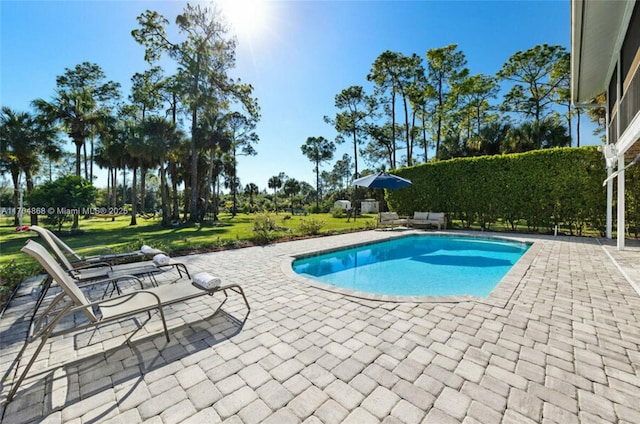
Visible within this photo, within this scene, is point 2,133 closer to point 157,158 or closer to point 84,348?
point 157,158

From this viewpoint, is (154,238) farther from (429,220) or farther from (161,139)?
(429,220)

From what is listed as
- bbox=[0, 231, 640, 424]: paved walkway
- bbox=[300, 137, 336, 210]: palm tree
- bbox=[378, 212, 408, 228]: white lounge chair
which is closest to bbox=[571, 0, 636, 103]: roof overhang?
bbox=[0, 231, 640, 424]: paved walkway

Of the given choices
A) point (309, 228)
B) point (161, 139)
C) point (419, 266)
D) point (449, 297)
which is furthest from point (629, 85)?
point (161, 139)

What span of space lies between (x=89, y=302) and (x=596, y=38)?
39.6 feet

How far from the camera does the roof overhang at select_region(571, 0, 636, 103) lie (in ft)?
19.9

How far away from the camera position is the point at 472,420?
5.53ft

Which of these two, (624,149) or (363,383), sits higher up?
(624,149)

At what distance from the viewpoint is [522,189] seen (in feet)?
35.7

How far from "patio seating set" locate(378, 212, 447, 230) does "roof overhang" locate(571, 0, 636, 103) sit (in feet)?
21.8

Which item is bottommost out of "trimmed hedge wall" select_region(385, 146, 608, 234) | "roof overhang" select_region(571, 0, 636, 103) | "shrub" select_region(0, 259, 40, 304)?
"shrub" select_region(0, 259, 40, 304)

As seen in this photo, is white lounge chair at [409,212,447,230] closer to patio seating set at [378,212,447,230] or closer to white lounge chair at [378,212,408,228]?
patio seating set at [378,212,447,230]

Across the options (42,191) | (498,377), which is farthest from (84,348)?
(42,191)

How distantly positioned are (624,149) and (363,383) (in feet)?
26.8

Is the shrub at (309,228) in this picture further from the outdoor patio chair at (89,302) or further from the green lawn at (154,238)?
the outdoor patio chair at (89,302)
